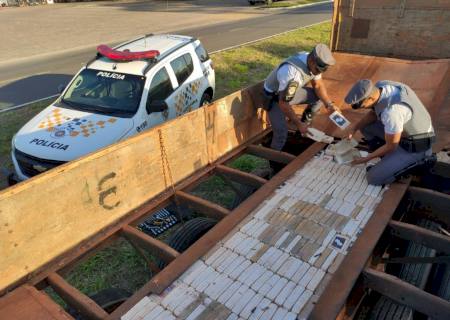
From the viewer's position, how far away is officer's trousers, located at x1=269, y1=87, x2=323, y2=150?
253 inches

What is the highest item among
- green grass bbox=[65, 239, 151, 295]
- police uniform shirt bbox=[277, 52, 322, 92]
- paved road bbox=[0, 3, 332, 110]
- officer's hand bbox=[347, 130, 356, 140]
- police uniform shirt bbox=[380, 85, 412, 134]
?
police uniform shirt bbox=[277, 52, 322, 92]

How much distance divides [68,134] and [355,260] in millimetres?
5135

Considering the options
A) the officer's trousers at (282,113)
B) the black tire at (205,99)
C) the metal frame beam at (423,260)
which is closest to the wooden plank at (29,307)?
the metal frame beam at (423,260)

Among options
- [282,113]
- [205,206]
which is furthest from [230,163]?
[205,206]

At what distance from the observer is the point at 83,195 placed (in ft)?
13.9

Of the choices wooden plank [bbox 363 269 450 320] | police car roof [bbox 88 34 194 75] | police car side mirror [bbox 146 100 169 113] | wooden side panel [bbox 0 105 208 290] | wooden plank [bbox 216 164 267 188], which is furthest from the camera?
police car roof [bbox 88 34 194 75]

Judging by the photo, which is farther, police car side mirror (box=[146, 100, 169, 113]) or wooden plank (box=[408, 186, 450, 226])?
police car side mirror (box=[146, 100, 169, 113])

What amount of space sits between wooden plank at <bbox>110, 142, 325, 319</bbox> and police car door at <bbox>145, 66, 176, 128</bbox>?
2971mm

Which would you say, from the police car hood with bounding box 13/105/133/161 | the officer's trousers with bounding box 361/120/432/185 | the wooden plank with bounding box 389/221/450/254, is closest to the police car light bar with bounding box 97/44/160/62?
the police car hood with bounding box 13/105/133/161

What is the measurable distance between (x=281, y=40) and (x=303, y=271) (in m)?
17.5

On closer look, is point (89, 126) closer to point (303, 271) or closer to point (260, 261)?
point (260, 261)

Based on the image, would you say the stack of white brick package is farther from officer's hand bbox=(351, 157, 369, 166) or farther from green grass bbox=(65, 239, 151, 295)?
green grass bbox=(65, 239, 151, 295)

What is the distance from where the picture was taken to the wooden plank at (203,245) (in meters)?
3.53

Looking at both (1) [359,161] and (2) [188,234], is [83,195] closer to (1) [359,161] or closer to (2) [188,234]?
(2) [188,234]
